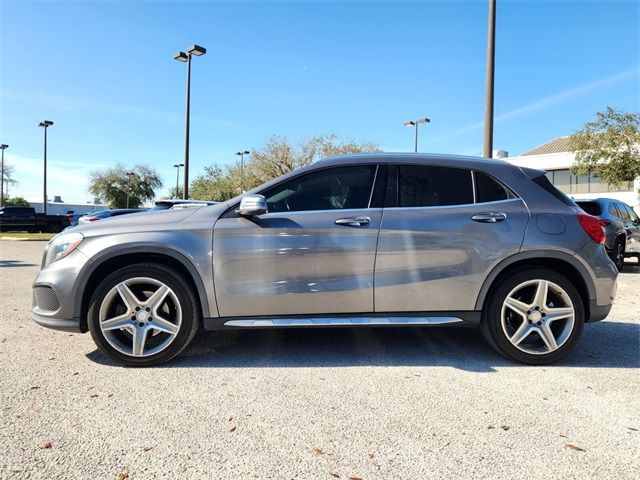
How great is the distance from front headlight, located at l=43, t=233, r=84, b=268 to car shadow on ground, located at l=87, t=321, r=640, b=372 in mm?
919

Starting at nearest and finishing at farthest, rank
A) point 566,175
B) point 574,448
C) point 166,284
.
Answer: point 574,448, point 166,284, point 566,175

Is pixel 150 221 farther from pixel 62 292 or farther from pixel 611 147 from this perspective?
pixel 611 147

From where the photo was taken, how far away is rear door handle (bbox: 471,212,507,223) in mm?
3971

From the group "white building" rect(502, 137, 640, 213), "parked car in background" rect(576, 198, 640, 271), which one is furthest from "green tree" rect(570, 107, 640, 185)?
"parked car in background" rect(576, 198, 640, 271)

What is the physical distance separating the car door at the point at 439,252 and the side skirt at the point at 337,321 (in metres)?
0.06

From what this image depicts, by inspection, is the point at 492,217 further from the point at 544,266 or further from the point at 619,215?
the point at 619,215

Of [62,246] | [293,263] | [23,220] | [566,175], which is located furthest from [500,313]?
[566,175]

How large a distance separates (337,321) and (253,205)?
1148 millimetres

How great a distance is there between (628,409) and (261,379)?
254cm

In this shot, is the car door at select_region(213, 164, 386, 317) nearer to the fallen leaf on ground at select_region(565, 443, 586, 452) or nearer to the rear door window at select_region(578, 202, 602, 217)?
the fallen leaf on ground at select_region(565, 443, 586, 452)

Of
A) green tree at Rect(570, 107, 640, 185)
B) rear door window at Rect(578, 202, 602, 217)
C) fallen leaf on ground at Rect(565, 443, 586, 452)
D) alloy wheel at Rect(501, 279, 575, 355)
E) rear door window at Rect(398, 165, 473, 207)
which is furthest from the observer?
green tree at Rect(570, 107, 640, 185)

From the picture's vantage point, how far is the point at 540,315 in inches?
156

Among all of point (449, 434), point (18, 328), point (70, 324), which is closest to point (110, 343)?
point (70, 324)

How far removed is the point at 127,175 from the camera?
64.7 metres
